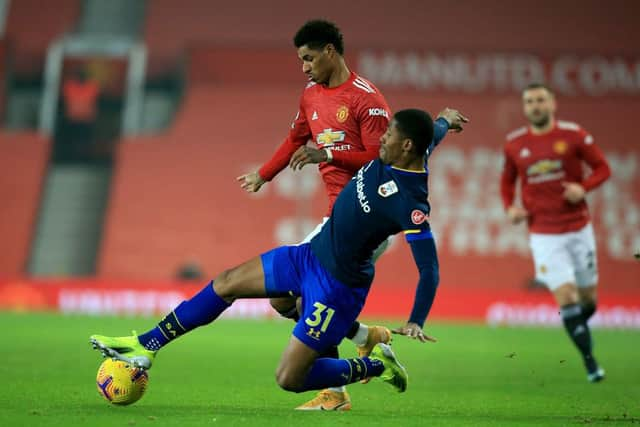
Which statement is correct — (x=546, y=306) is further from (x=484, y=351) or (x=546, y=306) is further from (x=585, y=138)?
(x=585, y=138)

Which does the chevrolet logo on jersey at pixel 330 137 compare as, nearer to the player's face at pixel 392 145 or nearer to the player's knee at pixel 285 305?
the player's face at pixel 392 145

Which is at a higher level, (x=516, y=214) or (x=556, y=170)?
(x=556, y=170)

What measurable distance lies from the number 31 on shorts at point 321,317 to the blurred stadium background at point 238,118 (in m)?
16.9

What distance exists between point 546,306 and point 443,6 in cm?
987

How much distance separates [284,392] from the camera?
731 centimetres

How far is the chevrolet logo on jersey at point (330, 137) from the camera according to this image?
672 cm

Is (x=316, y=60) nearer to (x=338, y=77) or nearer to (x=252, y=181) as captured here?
(x=338, y=77)

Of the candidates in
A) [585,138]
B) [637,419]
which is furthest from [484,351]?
[637,419]

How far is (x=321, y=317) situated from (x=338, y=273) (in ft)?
0.89

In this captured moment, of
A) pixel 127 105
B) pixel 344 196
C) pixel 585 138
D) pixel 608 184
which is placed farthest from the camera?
pixel 127 105

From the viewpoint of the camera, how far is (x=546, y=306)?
19141 mm

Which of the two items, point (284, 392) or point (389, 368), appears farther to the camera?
point (284, 392)

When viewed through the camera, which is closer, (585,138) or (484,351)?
(585,138)

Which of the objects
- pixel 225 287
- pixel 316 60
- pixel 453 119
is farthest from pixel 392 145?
pixel 225 287
